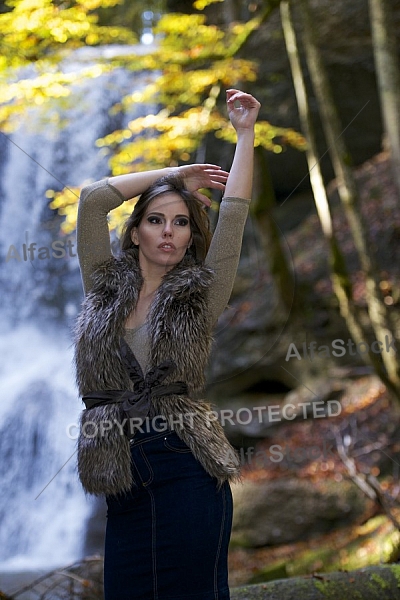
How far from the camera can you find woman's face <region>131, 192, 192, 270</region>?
109 cm

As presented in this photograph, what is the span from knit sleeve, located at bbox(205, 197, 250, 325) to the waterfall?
1.72 m

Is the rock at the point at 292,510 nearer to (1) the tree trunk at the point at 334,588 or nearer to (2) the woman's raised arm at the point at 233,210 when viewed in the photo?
(1) the tree trunk at the point at 334,588

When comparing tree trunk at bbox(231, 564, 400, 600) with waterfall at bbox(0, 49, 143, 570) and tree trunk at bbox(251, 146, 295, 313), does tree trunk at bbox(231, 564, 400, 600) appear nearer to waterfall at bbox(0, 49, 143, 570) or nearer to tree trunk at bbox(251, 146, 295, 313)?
waterfall at bbox(0, 49, 143, 570)

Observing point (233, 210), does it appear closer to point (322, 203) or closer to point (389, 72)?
point (389, 72)

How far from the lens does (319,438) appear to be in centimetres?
366

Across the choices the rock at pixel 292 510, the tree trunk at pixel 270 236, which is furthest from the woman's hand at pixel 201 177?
the rock at pixel 292 510

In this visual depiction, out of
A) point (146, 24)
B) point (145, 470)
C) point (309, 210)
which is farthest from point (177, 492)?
point (309, 210)

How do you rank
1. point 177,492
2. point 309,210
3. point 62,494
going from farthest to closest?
point 309,210
point 62,494
point 177,492

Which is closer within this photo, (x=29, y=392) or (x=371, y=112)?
(x=29, y=392)

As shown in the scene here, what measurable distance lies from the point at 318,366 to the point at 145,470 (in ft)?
10.3

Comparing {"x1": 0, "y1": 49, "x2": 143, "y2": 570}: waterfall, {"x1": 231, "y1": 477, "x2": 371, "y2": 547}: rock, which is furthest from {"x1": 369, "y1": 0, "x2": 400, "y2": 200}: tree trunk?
{"x1": 231, "y1": 477, "x2": 371, "y2": 547}: rock

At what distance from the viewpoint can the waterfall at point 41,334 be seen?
2.89 metres

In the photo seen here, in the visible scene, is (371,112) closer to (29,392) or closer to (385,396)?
(385,396)

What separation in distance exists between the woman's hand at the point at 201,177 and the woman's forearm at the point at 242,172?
0.21 ft
